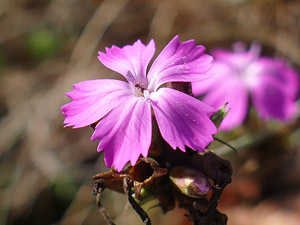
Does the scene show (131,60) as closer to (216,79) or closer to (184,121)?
(184,121)

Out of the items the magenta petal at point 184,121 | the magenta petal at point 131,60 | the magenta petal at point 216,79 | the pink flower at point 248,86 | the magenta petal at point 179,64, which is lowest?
the pink flower at point 248,86

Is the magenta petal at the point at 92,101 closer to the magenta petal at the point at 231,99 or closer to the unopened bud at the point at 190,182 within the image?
the unopened bud at the point at 190,182

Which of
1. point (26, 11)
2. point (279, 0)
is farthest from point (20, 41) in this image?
point (279, 0)

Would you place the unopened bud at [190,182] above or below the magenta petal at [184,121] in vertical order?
below

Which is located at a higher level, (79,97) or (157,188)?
(79,97)

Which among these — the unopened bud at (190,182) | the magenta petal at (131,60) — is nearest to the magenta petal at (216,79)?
the magenta petal at (131,60)

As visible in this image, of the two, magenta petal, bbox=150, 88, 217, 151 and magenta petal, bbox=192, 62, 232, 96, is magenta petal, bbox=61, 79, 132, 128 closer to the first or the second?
magenta petal, bbox=150, 88, 217, 151

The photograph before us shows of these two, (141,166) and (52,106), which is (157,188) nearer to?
(141,166)
